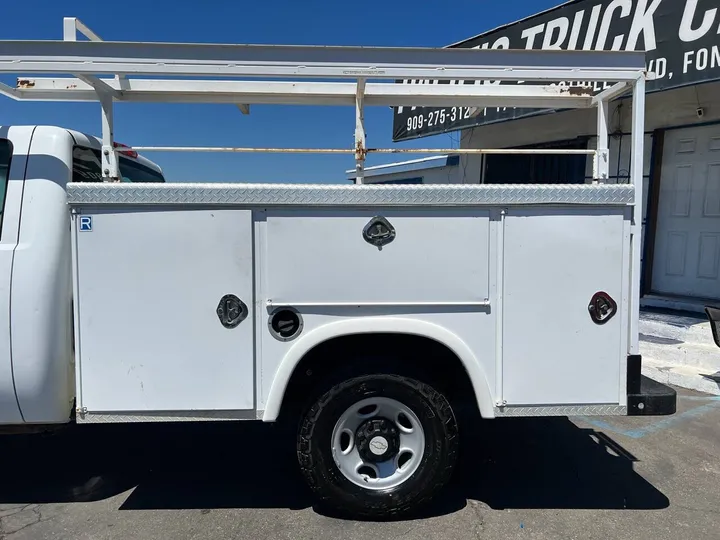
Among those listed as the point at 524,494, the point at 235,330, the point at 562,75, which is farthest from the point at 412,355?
A: the point at 562,75

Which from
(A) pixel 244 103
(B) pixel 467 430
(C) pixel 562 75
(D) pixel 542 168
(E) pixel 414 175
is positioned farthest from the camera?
(E) pixel 414 175

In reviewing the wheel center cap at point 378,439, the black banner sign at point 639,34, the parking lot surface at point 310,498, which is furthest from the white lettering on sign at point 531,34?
the wheel center cap at point 378,439

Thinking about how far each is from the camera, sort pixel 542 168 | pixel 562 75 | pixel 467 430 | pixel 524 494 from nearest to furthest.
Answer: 1. pixel 562 75
2. pixel 524 494
3. pixel 467 430
4. pixel 542 168

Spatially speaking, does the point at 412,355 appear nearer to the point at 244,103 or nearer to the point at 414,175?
the point at 244,103

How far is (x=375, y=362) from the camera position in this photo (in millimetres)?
2939

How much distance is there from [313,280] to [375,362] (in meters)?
0.59

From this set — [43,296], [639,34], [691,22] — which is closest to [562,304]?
[43,296]

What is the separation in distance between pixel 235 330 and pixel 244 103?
1.74m

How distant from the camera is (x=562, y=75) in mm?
2973

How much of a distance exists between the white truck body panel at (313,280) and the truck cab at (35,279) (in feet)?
0.49

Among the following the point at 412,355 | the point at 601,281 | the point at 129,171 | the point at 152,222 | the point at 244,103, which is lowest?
the point at 412,355

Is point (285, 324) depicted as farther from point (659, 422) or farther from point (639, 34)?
point (639, 34)

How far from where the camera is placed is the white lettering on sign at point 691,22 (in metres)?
5.60

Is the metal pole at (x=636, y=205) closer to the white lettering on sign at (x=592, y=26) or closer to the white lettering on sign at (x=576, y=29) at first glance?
the white lettering on sign at (x=592, y=26)
